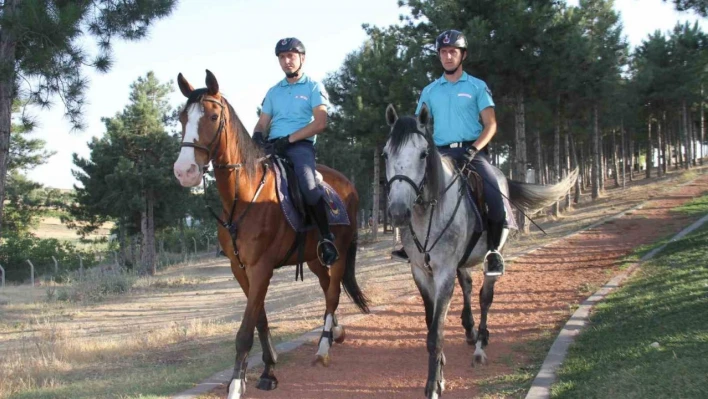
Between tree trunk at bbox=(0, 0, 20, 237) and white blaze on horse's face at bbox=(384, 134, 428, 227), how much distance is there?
8.35m

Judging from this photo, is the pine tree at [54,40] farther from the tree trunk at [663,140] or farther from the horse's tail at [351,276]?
the tree trunk at [663,140]

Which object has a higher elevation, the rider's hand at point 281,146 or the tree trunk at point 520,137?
the tree trunk at point 520,137

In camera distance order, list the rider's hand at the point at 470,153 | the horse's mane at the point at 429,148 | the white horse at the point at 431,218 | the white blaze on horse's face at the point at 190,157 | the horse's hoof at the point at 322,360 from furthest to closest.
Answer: the horse's hoof at the point at 322,360 → the rider's hand at the point at 470,153 → the horse's mane at the point at 429,148 → the white horse at the point at 431,218 → the white blaze on horse's face at the point at 190,157

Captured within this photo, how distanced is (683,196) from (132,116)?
28275 millimetres

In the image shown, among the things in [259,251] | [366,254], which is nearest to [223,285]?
[366,254]

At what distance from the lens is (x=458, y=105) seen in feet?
19.5

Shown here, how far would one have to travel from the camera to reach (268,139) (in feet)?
21.4

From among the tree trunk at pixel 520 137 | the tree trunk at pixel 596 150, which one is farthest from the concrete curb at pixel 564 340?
the tree trunk at pixel 596 150

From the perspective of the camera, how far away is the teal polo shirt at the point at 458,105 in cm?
593

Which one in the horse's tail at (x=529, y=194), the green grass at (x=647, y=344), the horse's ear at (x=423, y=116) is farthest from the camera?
→ the horse's tail at (x=529, y=194)

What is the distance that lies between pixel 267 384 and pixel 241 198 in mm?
1768

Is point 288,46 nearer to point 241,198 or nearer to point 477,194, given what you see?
point 241,198

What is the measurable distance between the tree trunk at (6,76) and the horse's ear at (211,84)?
6890mm

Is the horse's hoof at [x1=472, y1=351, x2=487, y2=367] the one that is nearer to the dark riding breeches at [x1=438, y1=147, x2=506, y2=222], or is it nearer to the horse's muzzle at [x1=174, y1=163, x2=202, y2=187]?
the dark riding breeches at [x1=438, y1=147, x2=506, y2=222]
